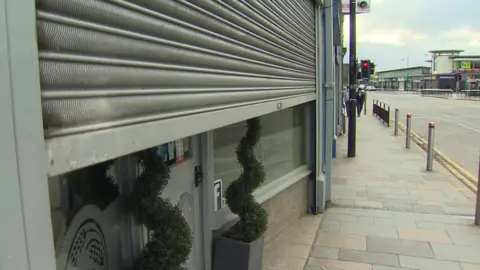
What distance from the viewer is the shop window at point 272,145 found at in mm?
4004

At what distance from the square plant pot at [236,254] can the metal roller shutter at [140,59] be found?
52.4 inches

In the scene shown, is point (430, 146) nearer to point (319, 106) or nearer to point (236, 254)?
point (319, 106)

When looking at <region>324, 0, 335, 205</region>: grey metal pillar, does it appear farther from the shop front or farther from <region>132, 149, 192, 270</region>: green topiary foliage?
<region>132, 149, 192, 270</region>: green topiary foliage

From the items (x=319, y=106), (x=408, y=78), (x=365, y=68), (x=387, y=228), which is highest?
(x=408, y=78)

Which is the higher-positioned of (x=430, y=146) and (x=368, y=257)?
(x=430, y=146)

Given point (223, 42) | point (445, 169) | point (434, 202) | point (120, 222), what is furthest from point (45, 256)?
point (445, 169)

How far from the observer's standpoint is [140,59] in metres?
1.48

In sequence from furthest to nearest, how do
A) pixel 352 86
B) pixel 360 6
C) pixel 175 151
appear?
pixel 360 6, pixel 352 86, pixel 175 151

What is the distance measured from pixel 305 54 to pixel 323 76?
1270 mm

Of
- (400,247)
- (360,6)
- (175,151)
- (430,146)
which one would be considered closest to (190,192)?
(175,151)

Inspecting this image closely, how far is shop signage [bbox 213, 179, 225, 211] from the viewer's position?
3.81m

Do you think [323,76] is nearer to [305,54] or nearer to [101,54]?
[305,54]

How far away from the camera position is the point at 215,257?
11.9 ft

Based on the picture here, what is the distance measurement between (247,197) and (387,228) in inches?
Answer: 111
